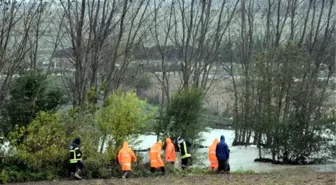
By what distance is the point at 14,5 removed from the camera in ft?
74.8

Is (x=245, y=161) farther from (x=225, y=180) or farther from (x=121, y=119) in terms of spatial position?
(x=225, y=180)

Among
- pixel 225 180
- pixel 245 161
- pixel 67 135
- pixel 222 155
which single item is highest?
pixel 67 135

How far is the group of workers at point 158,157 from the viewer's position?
21078 millimetres

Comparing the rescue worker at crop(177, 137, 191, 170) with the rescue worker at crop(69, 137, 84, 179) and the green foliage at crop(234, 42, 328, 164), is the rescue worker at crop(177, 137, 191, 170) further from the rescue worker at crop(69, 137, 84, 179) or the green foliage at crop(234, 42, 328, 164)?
the green foliage at crop(234, 42, 328, 164)

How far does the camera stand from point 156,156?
2188cm

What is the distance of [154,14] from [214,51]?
24.2ft

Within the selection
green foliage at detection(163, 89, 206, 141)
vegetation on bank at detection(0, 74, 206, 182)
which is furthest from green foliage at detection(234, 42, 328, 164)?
vegetation on bank at detection(0, 74, 206, 182)

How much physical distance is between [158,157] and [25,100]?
646 cm

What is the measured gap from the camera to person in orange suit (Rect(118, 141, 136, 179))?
68.3 ft

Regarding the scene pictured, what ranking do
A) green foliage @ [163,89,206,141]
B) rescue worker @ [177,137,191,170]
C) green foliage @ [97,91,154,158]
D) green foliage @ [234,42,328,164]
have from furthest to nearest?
green foliage @ [234,42,328,164], green foliage @ [163,89,206,141], green foliage @ [97,91,154,158], rescue worker @ [177,137,191,170]

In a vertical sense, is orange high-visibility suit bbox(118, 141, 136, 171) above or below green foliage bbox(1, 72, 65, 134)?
below

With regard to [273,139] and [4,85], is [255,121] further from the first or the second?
[4,85]

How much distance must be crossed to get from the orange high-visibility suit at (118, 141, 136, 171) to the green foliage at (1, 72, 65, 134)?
4.81 metres

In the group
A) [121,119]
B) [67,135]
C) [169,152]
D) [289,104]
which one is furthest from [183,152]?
[289,104]
